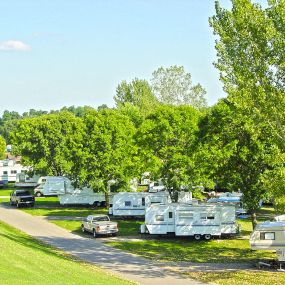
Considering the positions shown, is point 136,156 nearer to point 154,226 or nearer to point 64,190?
point 154,226

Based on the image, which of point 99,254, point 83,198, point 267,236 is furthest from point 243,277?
point 83,198

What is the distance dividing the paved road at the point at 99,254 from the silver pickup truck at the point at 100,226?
0.88m

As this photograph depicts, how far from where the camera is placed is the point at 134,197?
41719 millimetres

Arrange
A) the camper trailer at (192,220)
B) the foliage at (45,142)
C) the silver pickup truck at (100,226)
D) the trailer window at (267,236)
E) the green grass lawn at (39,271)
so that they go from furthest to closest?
the foliage at (45,142), the silver pickup truck at (100,226), the camper trailer at (192,220), the trailer window at (267,236), the green grass lawn at (39,271)

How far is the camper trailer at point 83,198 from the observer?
160 feet

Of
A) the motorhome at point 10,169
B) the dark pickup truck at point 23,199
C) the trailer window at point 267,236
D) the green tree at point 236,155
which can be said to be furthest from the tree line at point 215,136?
the motorhome at point 10,169

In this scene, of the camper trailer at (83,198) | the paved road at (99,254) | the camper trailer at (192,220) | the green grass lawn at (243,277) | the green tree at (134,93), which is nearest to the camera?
the green grass lawn at (243,277)

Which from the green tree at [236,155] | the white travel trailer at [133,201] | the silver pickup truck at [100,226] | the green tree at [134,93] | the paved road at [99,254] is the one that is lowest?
the paved road at [99,254]

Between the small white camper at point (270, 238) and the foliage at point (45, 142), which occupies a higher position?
the foliage at point (45, 142)

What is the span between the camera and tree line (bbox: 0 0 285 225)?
24500 millimetres

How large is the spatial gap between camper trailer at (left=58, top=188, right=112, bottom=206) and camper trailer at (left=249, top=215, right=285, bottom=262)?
2399 cm

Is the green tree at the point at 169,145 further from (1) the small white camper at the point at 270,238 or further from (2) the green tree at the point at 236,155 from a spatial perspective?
(1) the small white camper at the point at 270,238

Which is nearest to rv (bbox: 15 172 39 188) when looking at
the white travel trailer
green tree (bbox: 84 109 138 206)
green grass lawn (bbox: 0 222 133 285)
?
green tree (bbox: 84 109 138 206)

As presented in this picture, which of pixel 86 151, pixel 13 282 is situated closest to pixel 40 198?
pixel 86 151
